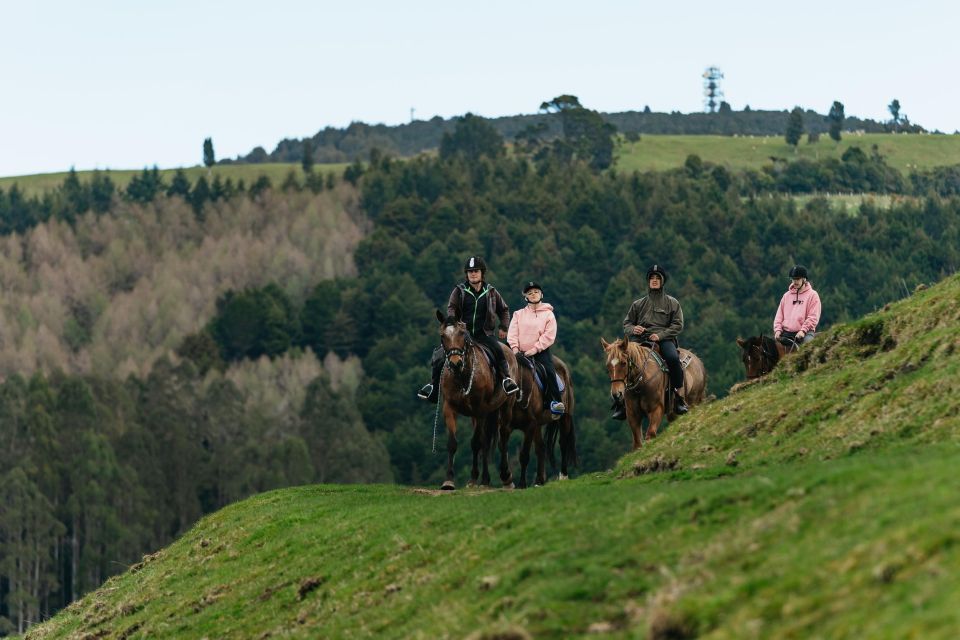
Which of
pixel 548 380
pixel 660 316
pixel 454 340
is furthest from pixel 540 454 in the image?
pixel 454 340

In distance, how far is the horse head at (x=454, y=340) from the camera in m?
29.8

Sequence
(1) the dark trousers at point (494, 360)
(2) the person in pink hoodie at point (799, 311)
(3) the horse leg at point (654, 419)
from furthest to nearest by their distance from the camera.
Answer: (2) the person in pink hoodie at point (799, 311) → (3) the horse leg at point (654, 419) → (1) the dark trousers at point (494, 360)

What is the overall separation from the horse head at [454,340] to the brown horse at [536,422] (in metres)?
2.33

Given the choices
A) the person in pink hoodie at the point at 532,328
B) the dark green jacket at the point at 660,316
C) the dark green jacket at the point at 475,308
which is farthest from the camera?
the dark green jacket at the point at 660,316

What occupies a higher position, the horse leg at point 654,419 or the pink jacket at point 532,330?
the pink jacket at point 532,330

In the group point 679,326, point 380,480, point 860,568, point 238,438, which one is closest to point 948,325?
point 679,326

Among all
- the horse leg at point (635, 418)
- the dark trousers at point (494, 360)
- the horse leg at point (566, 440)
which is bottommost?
the horse leg at point (566, 440)

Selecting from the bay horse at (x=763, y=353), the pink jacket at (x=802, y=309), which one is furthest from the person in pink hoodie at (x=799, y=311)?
the bay horse at (x=763, y=353)

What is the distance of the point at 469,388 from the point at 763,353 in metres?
6.82

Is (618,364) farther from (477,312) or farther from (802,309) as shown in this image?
(802,309)

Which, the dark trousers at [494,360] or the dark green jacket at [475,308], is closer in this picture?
the dark trousers at [494,360]

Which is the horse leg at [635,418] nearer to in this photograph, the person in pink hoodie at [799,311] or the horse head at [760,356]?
the horse head at [760,356]

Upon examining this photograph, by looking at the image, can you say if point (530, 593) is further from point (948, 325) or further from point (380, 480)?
point (380, 480)

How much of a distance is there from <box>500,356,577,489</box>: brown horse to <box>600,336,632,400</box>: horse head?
1.89 meters
